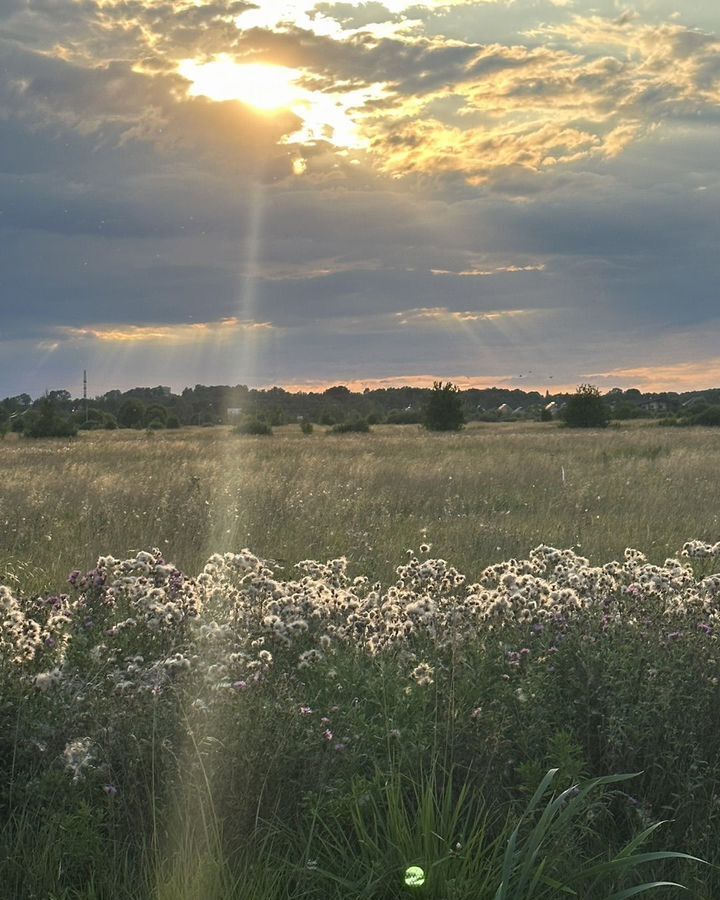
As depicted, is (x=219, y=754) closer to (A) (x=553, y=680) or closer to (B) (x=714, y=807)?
(A) (x=553, y=680)

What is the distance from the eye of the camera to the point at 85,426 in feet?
254

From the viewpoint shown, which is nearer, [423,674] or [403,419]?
[423,674]

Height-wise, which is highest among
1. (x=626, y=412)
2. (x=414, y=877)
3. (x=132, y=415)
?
(x=626, y=412)

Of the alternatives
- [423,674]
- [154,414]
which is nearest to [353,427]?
[154,414]

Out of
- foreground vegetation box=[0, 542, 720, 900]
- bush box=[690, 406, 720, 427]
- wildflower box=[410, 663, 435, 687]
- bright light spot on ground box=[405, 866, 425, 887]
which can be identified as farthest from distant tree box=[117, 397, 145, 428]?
bright light spot on ground box=[405, 866, 425, 887]

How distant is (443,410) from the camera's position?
64.8 metres

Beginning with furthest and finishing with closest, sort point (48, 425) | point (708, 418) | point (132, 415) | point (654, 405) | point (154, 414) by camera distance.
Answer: point (654, 405) < point (132, 415) < point (154, 414) < point (708, 418) < point (48, 425)

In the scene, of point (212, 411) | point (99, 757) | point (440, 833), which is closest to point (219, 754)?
point (99, 757)

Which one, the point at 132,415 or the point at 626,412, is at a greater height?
the point at 626,412

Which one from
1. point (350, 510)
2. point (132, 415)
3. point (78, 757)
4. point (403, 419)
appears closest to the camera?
point (78, 757)

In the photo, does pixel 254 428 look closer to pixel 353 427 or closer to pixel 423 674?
pixel 353 427

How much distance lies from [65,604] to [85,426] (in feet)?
250

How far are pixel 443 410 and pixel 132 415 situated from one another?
33.1 meters

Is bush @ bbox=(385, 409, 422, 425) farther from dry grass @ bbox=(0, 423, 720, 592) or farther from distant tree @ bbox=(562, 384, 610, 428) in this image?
dry grass @ bbox=(0, 423, 720, 592)
